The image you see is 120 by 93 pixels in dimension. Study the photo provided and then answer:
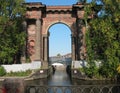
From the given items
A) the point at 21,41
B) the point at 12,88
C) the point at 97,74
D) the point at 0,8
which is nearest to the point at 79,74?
the point at 97,74

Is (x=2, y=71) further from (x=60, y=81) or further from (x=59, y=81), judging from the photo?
(x=60, y=81)

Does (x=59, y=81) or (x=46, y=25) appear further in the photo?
(x=46, y=25)

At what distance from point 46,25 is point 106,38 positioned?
21.0 m

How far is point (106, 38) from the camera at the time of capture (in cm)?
3369

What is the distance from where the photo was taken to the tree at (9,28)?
135 feet

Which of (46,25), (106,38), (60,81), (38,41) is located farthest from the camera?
(46,25)

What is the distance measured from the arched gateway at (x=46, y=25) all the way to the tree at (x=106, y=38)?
10920mm

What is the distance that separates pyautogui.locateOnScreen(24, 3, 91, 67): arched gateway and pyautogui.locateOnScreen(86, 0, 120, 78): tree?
35.8 ft

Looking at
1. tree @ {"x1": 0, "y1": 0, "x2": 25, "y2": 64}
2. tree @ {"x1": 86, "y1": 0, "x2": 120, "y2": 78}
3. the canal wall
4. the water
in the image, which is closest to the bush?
the canal wall

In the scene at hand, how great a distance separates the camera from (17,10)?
1674 inches

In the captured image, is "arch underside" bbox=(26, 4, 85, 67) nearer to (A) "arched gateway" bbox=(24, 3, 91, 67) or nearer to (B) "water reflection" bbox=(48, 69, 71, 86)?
(A) "arched gateway" bbox=(24, 3, 91, 67)

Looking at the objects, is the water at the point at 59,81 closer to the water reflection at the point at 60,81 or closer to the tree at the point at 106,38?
the water reflection at the point at 60,81

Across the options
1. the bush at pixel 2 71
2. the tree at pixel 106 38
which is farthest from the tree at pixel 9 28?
the tree at pixel 106 38

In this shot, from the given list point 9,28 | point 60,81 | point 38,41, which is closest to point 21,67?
point 9,28
